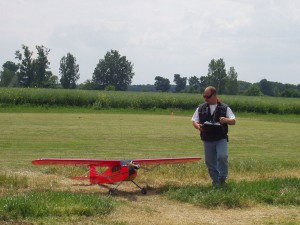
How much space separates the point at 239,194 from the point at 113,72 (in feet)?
385

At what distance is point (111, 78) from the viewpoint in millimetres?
125438

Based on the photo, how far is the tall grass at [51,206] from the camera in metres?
6.99

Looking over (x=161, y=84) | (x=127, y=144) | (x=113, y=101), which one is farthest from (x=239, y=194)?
(x=161, y=84)

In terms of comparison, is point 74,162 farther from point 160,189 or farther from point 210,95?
point 210,95

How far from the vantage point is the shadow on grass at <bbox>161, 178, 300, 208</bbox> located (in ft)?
27.3

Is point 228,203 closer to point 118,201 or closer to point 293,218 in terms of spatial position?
point 293,218

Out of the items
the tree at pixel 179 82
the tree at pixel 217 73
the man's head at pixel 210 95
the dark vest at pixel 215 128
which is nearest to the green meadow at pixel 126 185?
the dark vest at pixel 215 128

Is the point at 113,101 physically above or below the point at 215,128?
below

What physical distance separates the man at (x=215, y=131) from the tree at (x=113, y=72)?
115050 millimetres

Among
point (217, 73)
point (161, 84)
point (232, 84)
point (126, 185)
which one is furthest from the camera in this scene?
point (161, 84)

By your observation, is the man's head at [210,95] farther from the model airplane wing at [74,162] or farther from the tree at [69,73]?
the tree at [69,73]

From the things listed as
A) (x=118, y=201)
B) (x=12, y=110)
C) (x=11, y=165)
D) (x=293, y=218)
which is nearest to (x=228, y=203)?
(x=293, y=218)

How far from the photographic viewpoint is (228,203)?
27.2ft

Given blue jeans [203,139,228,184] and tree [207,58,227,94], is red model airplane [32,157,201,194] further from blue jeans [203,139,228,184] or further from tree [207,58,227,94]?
tree [207,58,227,94]
